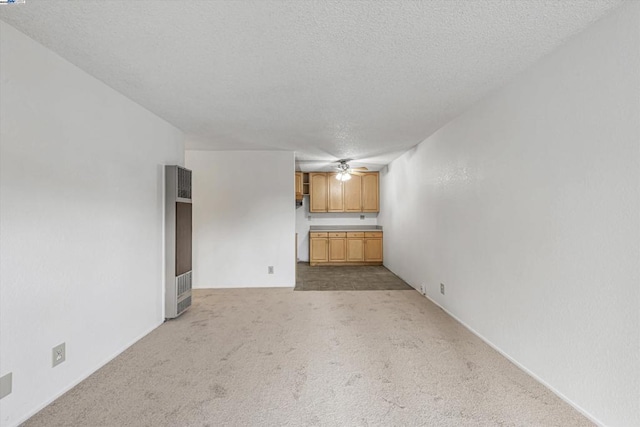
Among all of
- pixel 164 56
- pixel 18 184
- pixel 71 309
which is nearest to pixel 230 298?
pixel 71 309

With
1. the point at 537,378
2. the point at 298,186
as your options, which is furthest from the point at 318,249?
the point at 537,378

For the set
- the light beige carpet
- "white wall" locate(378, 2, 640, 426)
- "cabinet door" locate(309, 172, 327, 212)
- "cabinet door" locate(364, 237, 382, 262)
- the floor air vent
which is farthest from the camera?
"cabinet door" locate(309, 172, 327, 212)

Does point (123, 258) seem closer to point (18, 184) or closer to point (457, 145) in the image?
point (18, 184)

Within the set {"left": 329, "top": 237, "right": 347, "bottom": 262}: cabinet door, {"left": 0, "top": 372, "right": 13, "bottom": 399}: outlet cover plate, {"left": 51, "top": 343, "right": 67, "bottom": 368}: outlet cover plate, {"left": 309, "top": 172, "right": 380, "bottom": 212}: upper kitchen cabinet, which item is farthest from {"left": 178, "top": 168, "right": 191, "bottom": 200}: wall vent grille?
{"left": 329, "top": 237, "right": 347, "bottom": 262}: cabinet door

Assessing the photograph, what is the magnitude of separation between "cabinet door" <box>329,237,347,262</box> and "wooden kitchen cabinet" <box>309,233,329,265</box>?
97mm

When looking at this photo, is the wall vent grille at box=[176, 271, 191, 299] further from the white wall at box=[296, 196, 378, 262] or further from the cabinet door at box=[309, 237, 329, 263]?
the white wall at box=[296, 196, 378, 262]

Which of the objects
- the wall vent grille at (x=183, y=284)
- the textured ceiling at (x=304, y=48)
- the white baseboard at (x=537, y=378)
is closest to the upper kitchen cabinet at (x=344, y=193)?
the wall vent grille at (x=183, y=284)

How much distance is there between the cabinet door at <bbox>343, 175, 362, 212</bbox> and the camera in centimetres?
738

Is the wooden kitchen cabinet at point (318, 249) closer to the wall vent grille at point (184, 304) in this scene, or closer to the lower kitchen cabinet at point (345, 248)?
the lower kitchen cabinet at point (345, 248)

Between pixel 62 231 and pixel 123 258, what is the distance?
69 centimetres

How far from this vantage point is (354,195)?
7379 mm

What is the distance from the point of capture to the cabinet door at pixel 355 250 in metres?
7.14

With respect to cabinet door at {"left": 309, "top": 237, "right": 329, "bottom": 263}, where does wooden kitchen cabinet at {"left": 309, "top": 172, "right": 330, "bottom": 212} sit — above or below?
above

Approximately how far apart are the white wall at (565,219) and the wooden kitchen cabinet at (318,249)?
4210mm
